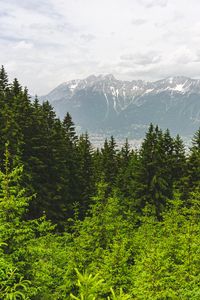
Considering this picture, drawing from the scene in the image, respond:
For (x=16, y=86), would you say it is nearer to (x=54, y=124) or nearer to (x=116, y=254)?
(x=54, y=124)

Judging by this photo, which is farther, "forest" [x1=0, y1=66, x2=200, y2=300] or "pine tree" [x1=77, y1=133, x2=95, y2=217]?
"pine tree" [x1=77, y1=133, x2=95, y2=217]

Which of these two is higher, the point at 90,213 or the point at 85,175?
the point at 85,175

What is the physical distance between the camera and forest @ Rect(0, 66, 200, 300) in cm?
1210

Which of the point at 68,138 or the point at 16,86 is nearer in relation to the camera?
the point at 16,86

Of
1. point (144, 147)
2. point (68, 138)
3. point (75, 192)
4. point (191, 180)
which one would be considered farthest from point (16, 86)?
point (191, 180)

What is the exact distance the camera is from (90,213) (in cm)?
2842

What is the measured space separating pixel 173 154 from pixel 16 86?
81.4 ft

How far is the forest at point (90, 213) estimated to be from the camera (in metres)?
12.1

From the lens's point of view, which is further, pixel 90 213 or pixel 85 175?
pixel 85 175

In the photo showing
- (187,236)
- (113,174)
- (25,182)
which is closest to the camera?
(187,236)

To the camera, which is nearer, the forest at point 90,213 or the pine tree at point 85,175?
the forest at point 90,213

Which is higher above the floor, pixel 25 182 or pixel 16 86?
pixel 16 86

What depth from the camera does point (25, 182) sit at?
107 ft

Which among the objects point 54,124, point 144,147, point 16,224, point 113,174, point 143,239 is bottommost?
point 143,239
